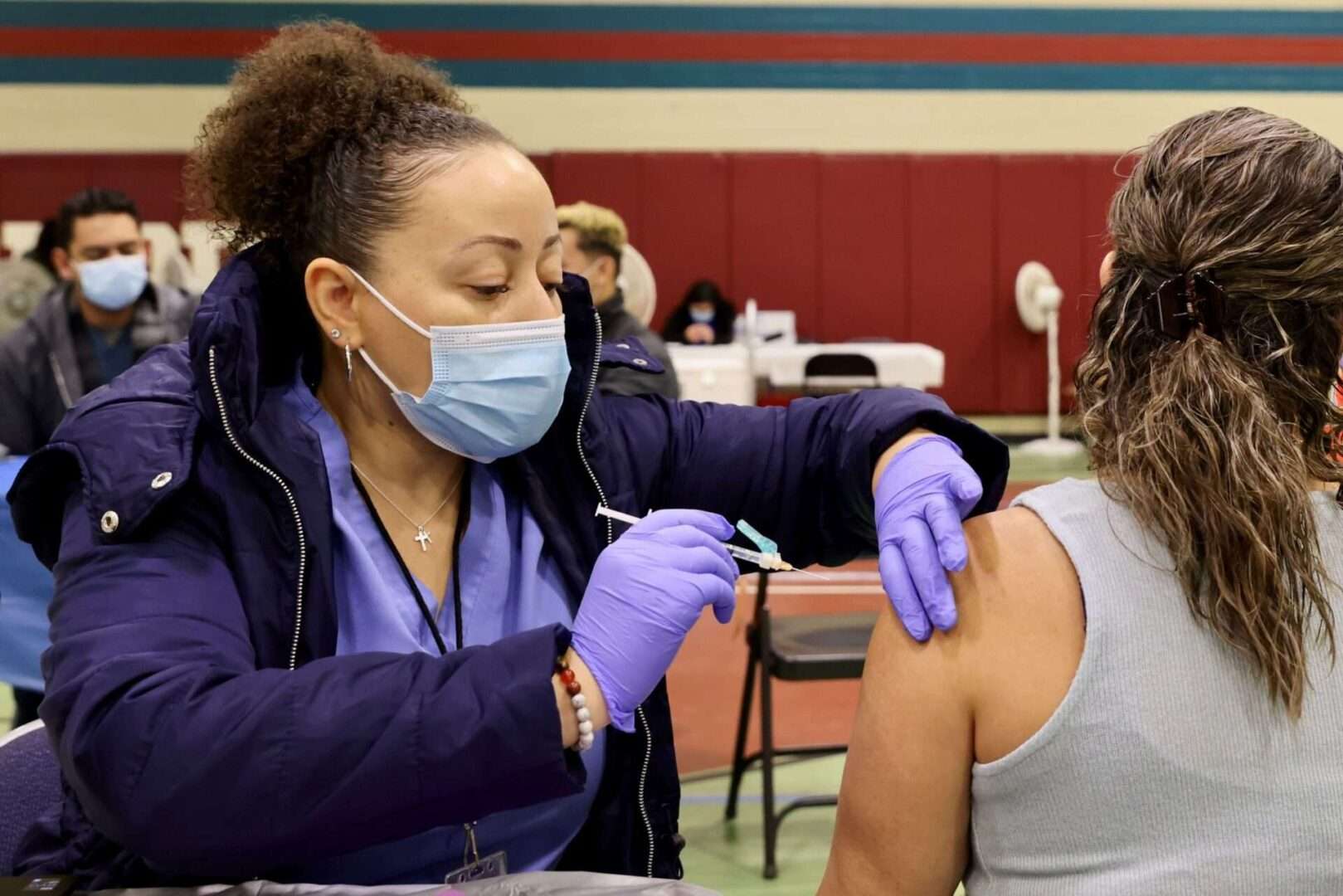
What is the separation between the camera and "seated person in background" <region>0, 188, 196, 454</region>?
367 cm

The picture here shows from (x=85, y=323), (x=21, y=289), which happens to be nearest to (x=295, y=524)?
(x=85, y=323)

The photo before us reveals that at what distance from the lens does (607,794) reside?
154 cm

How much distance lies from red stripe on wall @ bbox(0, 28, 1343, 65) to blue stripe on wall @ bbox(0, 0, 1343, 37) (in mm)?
54

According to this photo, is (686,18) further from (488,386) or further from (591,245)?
(488,386)

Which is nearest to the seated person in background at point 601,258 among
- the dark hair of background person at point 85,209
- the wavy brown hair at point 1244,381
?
the dark hair of background person at point 85,209

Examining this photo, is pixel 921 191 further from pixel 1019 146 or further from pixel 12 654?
pixel 12 654

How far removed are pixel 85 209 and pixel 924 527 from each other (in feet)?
12.2

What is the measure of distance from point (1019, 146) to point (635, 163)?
9.19ft

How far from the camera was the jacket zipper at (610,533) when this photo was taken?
1526mm

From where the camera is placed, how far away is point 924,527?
126 centimetres

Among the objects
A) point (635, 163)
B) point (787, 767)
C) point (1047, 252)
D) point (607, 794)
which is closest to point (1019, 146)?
point (1047, 252)

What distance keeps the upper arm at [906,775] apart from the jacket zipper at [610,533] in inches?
13.7

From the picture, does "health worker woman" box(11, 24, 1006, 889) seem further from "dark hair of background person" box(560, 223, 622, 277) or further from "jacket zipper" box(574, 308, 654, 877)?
"dark hair of background person" box(560, 223, 622, 277)

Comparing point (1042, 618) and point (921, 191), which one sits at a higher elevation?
point (921, 191)
